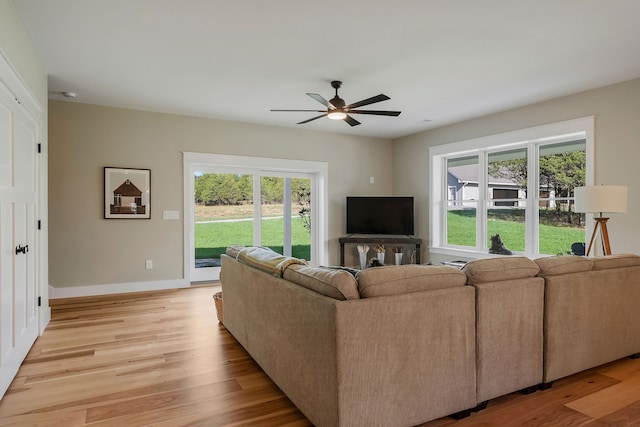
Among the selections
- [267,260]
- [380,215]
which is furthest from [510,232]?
[267,260]

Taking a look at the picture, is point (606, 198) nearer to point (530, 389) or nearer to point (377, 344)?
point (530, 389)

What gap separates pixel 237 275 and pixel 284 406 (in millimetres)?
1172

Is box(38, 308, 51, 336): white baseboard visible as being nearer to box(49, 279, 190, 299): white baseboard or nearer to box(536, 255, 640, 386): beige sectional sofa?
box(49, 279, 190, 299): white baseboard

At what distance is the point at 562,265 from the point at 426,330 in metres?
1.26

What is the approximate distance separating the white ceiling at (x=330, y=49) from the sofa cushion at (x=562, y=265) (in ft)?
5.68

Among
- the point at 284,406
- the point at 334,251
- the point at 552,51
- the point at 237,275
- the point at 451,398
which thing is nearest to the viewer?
the point at 451,398

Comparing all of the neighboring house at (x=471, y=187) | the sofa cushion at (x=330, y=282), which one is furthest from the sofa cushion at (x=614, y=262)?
the neighboring house at (x=471, y=187)

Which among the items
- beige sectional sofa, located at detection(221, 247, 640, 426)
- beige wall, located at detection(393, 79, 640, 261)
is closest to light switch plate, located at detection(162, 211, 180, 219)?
beige sectional sofa, located at detection(221, 247, 640, 426)

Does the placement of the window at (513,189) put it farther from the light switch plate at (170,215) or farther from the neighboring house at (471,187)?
the light switch plate at (170,215)

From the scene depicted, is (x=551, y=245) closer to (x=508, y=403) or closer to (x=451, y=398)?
(x=508, y=403)

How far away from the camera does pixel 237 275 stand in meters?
3.10

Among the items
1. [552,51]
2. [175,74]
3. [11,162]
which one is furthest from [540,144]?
[11,162]

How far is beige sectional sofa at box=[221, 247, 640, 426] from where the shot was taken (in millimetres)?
1775

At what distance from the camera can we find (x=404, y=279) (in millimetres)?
1942
